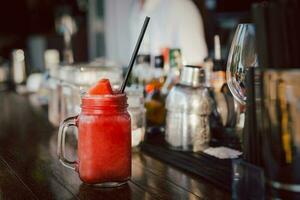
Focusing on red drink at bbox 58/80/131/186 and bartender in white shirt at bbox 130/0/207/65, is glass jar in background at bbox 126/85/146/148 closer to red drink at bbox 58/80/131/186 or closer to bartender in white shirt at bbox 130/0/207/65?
red drink at bbox 58/80/131/186

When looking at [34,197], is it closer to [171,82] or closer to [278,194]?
[278,194]

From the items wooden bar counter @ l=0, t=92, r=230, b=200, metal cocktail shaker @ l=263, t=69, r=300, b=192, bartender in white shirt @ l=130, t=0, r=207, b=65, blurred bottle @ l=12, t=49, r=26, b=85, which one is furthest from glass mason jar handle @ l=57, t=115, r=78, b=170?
blurred bottle @ l=12, t=49, r=26, b=85

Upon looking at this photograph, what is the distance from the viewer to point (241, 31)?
959 mm

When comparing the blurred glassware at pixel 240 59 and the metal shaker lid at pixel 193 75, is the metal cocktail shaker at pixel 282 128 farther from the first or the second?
the metal shaker lid at pixel 193 75

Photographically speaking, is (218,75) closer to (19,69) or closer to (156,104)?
(156,104)

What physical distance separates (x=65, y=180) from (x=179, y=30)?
2.28 m

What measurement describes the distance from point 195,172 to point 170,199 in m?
0.17

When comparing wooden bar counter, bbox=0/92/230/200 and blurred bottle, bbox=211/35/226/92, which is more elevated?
blurred bottle, bbox=211/35/226/92

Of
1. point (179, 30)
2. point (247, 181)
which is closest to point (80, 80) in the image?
point (247, 181)

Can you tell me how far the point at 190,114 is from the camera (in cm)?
118

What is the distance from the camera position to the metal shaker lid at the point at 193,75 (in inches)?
46.8

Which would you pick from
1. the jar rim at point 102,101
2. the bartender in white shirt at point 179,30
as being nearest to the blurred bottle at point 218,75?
the jar rim at point 102,101

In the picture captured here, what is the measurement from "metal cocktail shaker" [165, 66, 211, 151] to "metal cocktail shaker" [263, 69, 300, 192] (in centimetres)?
46

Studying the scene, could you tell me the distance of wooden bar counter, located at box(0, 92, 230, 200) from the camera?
83cm
